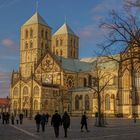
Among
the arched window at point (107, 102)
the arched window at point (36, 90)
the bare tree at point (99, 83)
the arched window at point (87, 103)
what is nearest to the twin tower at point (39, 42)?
the arched window at point (36, 90)

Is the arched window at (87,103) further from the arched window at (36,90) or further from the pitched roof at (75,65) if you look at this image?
the arched window at (36,90)

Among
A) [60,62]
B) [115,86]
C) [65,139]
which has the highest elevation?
[60,62]

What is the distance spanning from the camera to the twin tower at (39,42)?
445 feet

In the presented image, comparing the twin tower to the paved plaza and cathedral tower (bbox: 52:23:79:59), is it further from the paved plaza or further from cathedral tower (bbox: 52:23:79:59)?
the paved plaza

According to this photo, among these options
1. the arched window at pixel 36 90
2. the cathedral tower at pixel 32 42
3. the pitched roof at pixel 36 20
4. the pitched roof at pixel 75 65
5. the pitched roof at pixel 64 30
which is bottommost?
the arched window at pixel 36 90

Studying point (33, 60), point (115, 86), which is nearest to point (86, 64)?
point (33, 60)

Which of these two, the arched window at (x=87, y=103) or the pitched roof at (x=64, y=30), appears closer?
the arched window at (x=87, y=103)

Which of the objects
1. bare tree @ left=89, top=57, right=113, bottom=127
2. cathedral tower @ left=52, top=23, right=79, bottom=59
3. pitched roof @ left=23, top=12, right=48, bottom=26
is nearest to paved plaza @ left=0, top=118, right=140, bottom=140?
bare tree @ left=89, top=57, right=113, bottom=127

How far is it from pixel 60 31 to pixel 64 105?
40.6 meters

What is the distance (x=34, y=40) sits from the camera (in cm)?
13638

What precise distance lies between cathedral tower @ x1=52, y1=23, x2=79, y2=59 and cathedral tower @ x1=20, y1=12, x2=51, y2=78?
5119 millimetres

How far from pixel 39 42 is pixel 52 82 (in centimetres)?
2472

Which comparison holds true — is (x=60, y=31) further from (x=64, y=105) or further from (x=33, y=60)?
(x=64, y=105)

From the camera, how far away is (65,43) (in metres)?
143
